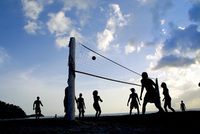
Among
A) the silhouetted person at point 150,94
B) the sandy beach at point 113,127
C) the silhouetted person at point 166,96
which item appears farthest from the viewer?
the silhouetted person at point 166,96

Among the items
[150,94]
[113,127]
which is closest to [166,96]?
[150,94]

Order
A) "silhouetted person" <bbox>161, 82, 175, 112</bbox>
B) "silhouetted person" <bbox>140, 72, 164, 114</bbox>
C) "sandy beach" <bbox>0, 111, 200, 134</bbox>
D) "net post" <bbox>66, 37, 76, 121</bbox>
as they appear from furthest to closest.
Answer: "silhouetted person" <bbox>161, 82, 175, 112</bbox> → "silhouetted person" <bbox>140, 72, 164, 114</bbox> → "net post" <bbox>66, 37, 76, 121</bbox> → "sandy beach" <bbox>0, 111, 200, 134</bbox>

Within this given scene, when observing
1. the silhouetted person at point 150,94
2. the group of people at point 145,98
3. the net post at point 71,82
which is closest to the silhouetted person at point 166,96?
the group of people at point 145,98

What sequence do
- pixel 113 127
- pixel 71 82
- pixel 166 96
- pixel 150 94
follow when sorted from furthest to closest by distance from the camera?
pixel 166 96, pixel 150 94, pixel 71 82, pixel 113 127

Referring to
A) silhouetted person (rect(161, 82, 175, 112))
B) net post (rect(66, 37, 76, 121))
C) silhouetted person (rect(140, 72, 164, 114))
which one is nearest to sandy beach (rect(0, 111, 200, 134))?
net post (rect(66, 37, 76, 121))

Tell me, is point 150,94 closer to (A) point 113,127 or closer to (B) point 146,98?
(B) point 146,98

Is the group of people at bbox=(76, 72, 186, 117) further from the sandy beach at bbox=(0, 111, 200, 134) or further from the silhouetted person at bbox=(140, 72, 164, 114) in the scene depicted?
the sandy beach at bbox=(0, 111, 200, 134)

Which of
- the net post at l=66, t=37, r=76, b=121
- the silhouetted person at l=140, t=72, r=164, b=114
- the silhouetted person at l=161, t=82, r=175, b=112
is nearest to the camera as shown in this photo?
the net post at l=66, t=37, r=76, b=121

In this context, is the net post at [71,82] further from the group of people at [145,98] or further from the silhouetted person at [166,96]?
the silhouetted person at [166,96]

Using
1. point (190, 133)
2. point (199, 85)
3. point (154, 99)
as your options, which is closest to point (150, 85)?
point (154, 99)

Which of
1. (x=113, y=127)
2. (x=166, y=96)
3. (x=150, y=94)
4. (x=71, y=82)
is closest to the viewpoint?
(x=113, y=127)

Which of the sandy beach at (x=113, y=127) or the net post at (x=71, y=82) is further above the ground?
the net post at (x=71, y=82)

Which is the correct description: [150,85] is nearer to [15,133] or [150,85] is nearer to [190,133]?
[190,133]

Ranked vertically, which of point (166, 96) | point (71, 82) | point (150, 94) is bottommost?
point (166, 96)
